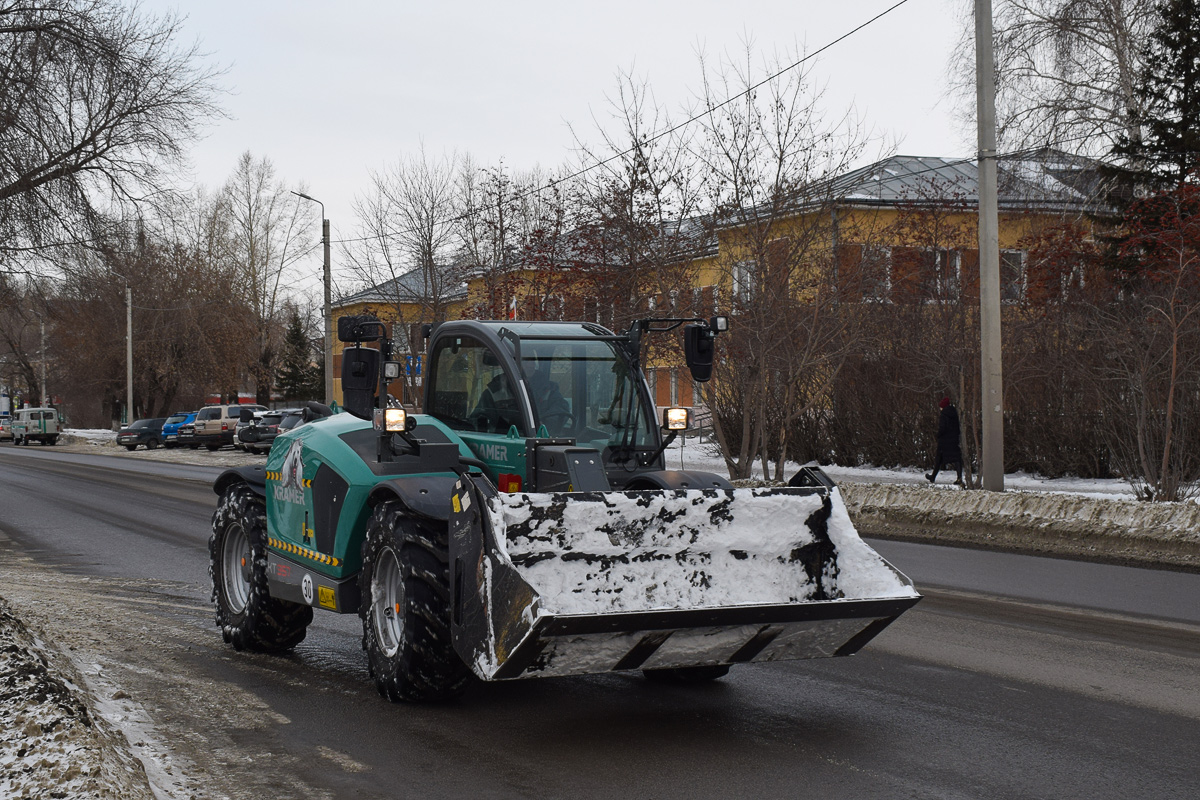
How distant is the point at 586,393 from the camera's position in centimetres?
761

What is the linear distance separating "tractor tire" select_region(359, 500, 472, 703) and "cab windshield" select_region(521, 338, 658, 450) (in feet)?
3.85

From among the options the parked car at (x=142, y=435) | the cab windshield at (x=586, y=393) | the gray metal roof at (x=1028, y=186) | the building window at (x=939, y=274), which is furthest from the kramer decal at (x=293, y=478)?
the parked car at (x=142, y=435)

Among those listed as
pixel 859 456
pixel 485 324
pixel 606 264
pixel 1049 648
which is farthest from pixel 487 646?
pixel 859 456

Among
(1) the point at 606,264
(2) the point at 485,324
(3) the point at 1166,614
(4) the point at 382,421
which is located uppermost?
(1) the point at 606,264

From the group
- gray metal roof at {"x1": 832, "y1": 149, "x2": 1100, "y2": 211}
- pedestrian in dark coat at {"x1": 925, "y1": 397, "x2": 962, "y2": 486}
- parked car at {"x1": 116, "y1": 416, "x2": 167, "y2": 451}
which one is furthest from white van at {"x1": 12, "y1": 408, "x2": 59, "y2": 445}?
pedestrian in dark coat at {"x1": 925, "y1": 397, "x2": 962, "y2": 486}

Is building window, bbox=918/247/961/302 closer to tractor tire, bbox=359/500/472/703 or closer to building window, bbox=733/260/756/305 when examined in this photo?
building window, bbox=733/260/756/305

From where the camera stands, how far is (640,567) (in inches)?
240

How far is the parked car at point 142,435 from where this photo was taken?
5259 cm

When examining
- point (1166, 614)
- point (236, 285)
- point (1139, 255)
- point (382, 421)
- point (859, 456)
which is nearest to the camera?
point (382, 421)

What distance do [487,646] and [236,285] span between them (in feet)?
225

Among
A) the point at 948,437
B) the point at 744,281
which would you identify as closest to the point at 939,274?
the point at 948,437

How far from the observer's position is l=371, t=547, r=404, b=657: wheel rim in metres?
6.69

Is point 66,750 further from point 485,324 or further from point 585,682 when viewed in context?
point 485,324

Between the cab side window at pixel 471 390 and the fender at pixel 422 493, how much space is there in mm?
624
